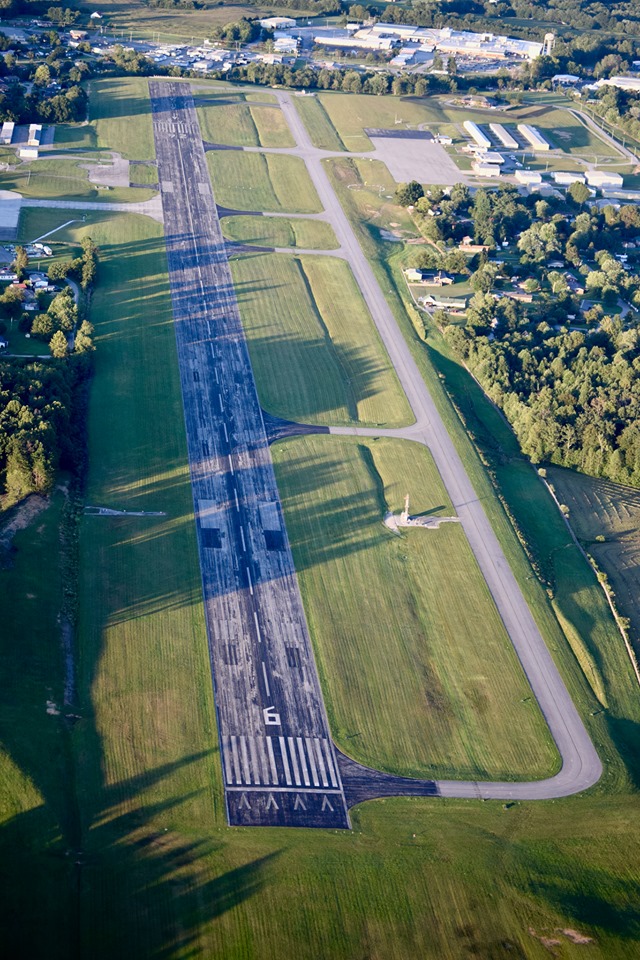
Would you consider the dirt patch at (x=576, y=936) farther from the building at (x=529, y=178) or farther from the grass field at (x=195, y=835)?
the building at (x=529, y=178)

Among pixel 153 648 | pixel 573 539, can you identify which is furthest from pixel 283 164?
pixel 153 648

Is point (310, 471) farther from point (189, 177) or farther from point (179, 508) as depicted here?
point (189, 177)

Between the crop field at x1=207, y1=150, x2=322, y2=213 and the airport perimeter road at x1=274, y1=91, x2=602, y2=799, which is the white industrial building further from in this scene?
the airport perimeter road at x1=274, y1=91, x2=602, y2=799

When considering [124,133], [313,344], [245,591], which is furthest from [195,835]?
[124,133]

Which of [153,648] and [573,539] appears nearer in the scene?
[153,648]

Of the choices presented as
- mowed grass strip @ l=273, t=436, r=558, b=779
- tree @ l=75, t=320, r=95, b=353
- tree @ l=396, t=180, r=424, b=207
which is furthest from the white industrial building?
mowed grass strip @ l=273, t=436, r=558, b=779

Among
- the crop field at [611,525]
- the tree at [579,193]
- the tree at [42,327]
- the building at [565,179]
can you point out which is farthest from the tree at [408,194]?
the tree at [42,327]
